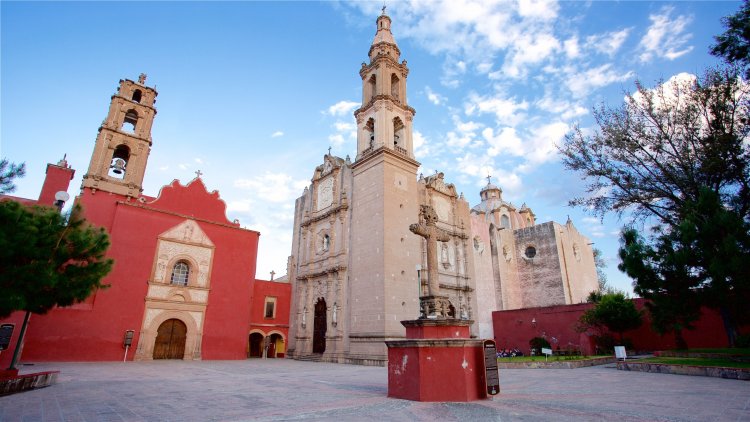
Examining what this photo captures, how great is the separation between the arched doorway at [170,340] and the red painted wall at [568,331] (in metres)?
19.4

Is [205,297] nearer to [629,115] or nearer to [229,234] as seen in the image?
[229,234]

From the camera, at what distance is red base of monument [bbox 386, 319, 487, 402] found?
6879mm

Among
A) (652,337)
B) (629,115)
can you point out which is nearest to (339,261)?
(629,115)

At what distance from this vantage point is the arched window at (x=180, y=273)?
2030cm

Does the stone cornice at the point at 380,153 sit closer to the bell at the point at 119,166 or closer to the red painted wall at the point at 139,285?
the red painted wall at the point at 139,285

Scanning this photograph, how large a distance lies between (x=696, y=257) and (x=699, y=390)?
6.14m

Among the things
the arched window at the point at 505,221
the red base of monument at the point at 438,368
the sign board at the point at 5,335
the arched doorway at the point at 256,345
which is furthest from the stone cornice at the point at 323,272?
the arched window at the point at 505,221

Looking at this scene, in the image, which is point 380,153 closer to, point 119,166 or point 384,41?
point 384,41

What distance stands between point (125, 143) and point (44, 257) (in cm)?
1547

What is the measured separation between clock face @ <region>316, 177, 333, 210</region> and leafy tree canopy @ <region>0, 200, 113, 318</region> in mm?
16110

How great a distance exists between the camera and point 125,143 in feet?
68.6

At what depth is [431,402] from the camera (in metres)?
6.76

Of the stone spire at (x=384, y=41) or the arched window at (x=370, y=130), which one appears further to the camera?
the stone spire at (x=384, y=41)

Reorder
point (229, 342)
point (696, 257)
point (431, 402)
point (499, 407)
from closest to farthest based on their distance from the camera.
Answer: point (499, 407) < point (431, 402) < point (696, 257) < point (229, 342)
